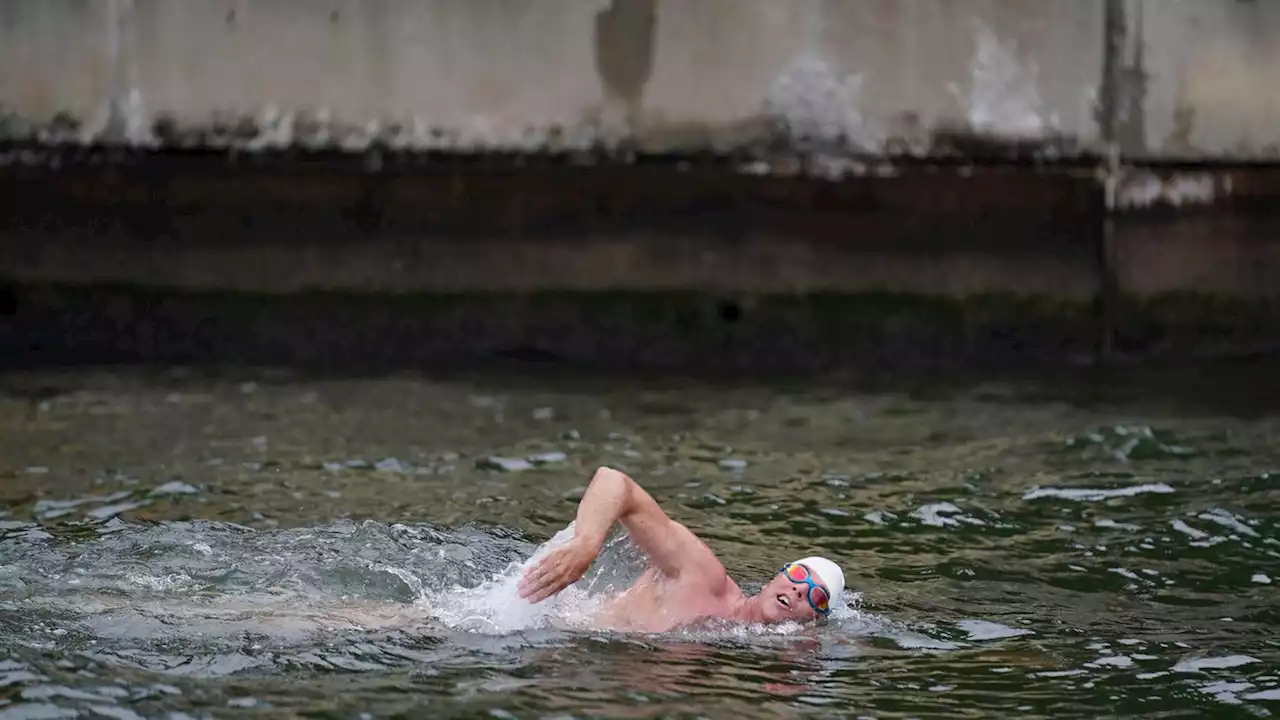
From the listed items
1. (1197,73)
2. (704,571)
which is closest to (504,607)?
(704,571)

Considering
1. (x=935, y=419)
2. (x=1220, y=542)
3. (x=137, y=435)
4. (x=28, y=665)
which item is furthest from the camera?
(x=935, y=419)

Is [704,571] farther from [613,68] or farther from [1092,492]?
[613,68]

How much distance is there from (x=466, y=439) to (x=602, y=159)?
8.15 ft

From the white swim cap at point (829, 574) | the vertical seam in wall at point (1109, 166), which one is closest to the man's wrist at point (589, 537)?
the white swim cap at point (829, 574)

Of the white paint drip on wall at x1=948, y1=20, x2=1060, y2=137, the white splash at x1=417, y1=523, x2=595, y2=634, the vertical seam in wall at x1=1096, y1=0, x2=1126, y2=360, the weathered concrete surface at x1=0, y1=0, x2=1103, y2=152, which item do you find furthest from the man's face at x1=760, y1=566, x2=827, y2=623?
the vertical seam in wall at x1=1096, y1=0, x2=1126, y2=360

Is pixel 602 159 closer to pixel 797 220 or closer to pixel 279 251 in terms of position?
pixel 797 220

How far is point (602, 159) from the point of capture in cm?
1053

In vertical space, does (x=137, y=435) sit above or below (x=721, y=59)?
below

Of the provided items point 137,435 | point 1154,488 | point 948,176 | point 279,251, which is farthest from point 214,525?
point 948,176

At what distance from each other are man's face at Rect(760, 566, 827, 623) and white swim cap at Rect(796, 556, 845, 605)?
2 centimetres

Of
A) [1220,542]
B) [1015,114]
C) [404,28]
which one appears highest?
[404,28]

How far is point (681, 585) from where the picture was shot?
20.1ft

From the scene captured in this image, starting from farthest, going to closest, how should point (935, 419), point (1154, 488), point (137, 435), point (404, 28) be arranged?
point (404, 28) < point (935, 419) < point (137, 435) < point (1154, 488)

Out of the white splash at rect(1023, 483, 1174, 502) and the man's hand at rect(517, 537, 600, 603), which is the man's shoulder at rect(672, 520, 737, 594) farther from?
the white splash at rect(1023, 483, 1174, 502)
